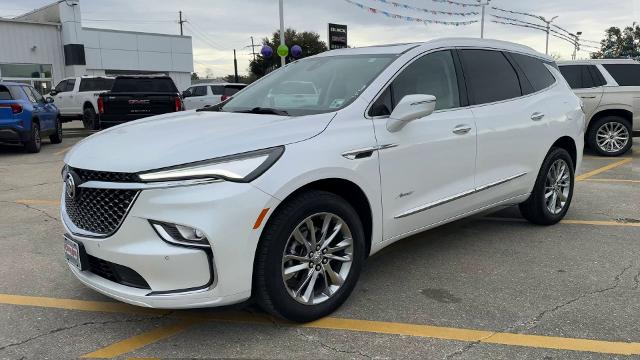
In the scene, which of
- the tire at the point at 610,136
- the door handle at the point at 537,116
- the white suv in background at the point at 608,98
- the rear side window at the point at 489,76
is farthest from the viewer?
the tire at the point at 610,136

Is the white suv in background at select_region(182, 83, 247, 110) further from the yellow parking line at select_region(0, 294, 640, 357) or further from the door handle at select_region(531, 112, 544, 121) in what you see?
the yellow parking line at select_region(0, 294, 640, 357)

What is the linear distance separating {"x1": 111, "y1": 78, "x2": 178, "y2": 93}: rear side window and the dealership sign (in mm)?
6554

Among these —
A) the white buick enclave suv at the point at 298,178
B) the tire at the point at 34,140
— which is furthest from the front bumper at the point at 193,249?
the tire at the point at 34,140

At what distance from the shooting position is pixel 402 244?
5.02 m

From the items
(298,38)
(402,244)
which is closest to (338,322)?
(402,244)

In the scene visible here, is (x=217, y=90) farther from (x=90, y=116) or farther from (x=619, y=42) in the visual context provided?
(x=619, y=42)

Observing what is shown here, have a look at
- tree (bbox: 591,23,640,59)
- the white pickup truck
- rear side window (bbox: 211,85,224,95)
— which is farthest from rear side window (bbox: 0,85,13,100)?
tree (bbox: 591,23,640,59)

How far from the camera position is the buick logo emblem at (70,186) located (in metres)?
3.21

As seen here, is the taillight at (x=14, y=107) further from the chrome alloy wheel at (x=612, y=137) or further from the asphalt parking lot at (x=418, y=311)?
the chrome alloy wheel at (x=612, y=137)

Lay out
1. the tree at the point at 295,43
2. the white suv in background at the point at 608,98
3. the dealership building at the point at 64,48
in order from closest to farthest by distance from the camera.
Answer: the white suv in background at the point at 608,98 → the dealership building at the point at 64,48 → the tree at the point at 295,43

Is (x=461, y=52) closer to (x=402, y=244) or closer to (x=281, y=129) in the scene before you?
(x=402, y=244)

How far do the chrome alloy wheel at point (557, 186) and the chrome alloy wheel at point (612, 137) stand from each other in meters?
6.37

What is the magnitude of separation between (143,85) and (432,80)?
41.2 ft

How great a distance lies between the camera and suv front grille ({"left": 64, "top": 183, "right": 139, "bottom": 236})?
2.91m
